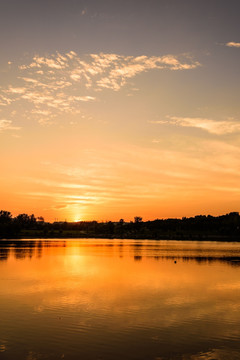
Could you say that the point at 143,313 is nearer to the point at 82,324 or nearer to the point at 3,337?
the point at 82,324

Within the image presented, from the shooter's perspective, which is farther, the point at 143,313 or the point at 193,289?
the point at 193,289

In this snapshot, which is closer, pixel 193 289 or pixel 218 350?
pixel 218 350

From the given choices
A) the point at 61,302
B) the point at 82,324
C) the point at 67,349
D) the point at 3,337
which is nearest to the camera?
the point at 67,349

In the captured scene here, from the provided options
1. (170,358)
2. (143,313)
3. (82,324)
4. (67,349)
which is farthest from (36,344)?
(143,313)

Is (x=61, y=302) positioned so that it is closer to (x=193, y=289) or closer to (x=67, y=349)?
(x=67, y=349)

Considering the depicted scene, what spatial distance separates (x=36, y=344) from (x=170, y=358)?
323 inches

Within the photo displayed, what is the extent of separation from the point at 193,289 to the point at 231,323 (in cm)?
1549

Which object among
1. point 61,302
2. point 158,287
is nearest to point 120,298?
point 61,302

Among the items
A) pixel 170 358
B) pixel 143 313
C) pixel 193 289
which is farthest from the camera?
pixel 193 289

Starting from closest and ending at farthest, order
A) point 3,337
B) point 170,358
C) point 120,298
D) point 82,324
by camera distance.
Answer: point 170,358 < point 3,337 < point 82,324 < point 120,298

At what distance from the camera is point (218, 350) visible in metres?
20.9

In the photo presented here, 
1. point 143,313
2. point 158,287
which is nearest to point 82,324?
point 143,313

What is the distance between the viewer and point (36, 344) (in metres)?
21.7

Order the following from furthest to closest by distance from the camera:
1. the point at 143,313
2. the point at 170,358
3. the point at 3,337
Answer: the point at 143,313
the point at 3,337
the point at 170,358
